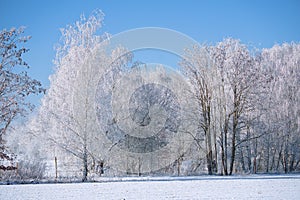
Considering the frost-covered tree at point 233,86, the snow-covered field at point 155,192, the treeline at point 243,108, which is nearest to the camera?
the snow-covered field at point 155,192

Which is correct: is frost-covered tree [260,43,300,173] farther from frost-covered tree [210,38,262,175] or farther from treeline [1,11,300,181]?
frost-covered tree [210,38,262,175]

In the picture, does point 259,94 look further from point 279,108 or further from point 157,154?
point 157,154

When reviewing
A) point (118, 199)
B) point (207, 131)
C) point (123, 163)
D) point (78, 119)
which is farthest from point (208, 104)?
point (118, 199)

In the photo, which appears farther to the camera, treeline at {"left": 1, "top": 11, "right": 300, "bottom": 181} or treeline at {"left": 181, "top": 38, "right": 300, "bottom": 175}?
treeline at {"left": 181, "top": 38, "right": 300, "bottom": 175}

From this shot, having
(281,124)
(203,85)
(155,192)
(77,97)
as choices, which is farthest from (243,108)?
(155,192)

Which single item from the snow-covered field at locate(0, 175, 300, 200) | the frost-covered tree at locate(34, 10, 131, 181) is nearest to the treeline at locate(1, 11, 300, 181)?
the frost-covered tree at locate(34, 10, 131, 181)

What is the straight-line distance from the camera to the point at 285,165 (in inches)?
841

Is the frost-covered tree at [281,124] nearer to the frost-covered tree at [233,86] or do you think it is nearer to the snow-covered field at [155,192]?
the frost-covered tree at [233,86]

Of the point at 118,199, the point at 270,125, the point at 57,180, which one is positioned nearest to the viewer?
the point at 118,199

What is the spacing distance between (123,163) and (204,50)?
817 cm

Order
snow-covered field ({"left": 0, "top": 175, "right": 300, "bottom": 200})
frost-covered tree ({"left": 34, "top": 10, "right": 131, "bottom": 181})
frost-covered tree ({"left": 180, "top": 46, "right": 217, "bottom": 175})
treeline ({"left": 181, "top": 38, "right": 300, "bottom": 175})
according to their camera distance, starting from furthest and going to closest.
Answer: frost-covered tree ({"left": 180, "top": 46, "right": 217, "bottom": 175}), treeline ({"left": 181, "top": 38, "right": 300, "bottom": 175}), frost-covered tree ({"left": 34, "top": 10, "right": 131, "bottom": 181}), snow-covered field ({"left": 0, "top": 175, "right": 300, "bottom": 200})

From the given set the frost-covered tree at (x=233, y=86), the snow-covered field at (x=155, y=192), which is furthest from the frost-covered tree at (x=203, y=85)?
the snow-covered field at (x=155, y=192)

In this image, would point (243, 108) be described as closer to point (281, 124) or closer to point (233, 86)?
point (233, 86)

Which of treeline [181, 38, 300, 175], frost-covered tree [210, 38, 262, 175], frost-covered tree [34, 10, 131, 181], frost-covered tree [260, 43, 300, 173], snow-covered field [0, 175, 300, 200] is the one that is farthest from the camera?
frost-covered tree [260, 43, 300, 173]
